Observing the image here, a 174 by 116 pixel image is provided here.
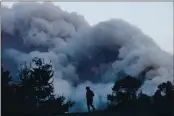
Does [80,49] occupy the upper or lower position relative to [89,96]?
upper

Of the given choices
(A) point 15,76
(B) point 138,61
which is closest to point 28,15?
(A) point 15,76

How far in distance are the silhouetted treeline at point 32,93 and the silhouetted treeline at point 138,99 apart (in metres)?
0.44

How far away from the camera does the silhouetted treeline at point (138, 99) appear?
3035 mm

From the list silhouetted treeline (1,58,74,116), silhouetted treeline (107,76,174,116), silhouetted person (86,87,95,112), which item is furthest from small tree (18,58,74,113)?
silhouetted treeline (107,76,174,116)

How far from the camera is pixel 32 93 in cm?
294

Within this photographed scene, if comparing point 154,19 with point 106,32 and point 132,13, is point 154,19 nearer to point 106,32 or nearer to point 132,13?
point 132,13

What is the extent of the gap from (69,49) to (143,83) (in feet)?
2.53

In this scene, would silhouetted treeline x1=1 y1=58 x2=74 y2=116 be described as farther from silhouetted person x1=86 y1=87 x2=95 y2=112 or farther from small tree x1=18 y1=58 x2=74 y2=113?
silhouetted person x1=86 y1=87 x2=95 y2=112

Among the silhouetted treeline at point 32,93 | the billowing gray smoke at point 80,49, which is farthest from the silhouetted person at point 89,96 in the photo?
the silhouetted treeline at point 32,93

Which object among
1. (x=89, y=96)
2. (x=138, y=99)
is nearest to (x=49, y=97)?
(x=89, y=96)

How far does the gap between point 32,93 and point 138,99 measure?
1.00 meters

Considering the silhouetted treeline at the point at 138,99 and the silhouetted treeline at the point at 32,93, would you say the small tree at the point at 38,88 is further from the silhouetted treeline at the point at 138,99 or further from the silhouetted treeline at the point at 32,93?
the silhouetted treeline at the point at 138,99

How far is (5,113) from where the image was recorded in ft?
9.45

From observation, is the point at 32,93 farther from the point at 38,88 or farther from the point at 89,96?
the point at 89,96
